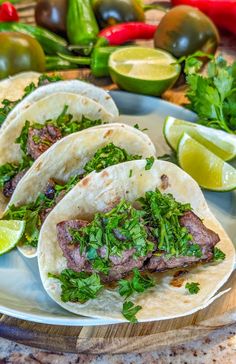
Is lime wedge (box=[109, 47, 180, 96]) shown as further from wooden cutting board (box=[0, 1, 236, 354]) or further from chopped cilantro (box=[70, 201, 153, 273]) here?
wooden cutting board (box=[0, 1, 236, 354])

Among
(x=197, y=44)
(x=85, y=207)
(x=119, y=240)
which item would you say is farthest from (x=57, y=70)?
(x=119, y=240)

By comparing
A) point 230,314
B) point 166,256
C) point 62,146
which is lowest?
point 230,314

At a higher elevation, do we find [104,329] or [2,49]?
[2,49]

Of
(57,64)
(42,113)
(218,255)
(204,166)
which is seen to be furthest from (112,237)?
(57,64)

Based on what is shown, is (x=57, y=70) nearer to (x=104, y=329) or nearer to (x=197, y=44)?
(x=197, y=44)

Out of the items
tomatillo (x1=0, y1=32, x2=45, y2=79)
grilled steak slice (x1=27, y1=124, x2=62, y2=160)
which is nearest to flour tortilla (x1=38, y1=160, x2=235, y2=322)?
grilled steak slice (x1=27, y1=124, x2=62, y2=160)

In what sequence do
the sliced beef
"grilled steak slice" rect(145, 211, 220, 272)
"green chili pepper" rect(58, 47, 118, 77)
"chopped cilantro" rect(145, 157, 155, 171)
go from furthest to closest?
"green chili pepper" rect(58, 47, 118, 77) → the sliced beef → "chopped cilantro" rect(145, 157, 155, 171) → "grilled steak slice" rect(145, 211, 220, 272)

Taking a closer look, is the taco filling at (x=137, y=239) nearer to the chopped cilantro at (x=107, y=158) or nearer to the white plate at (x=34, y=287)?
the white plate at (x=34, y=287)
